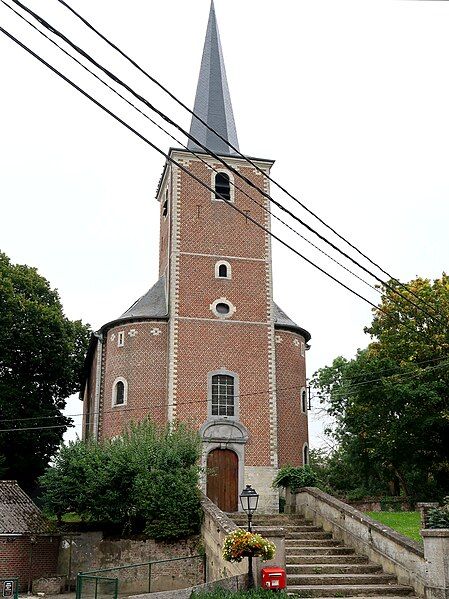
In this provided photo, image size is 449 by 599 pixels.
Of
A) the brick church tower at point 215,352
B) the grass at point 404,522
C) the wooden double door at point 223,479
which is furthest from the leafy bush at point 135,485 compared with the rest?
the grass at point 404,522

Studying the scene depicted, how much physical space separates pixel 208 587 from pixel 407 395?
1608 cm

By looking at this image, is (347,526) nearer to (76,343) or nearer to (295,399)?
(295,399)

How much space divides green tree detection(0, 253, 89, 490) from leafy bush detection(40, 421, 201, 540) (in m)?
10.7

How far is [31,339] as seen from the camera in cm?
3297

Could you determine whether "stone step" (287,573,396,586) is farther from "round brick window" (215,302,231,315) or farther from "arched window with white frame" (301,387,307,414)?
"round brick window" (215,302,231,315)

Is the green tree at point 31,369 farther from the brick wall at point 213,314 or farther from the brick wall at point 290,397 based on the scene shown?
the brick wall at point 290,397

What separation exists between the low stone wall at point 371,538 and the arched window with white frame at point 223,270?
9.68 m

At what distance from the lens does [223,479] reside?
2516cm

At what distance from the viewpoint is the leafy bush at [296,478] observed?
865 inches

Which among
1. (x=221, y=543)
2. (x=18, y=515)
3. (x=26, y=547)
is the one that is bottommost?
(x=26, y=547)

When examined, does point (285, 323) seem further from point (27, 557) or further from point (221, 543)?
point (221, 543)

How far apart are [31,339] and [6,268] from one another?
3687 millimetres

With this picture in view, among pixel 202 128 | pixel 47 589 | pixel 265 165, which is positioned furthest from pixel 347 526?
pixel 202 128

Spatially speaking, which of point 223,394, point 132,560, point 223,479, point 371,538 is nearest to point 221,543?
point 371,538
